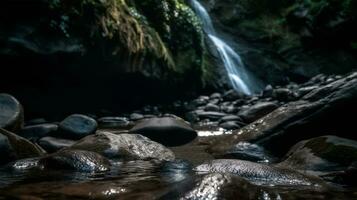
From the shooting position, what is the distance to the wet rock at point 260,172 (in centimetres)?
424

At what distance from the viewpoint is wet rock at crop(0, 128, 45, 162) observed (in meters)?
4.82

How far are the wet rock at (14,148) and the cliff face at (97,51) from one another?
3466mm

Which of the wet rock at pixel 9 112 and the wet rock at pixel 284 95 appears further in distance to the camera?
the wet rock at pixel 284 95

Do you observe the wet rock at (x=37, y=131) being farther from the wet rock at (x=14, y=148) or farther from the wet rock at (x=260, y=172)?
the wet rock at (x=260, y=172)

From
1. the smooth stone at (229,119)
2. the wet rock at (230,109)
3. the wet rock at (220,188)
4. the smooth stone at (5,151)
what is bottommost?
the wet rock at (220,188)

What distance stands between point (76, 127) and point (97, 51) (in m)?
3.13

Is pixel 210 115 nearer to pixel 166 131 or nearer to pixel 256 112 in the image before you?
pixel 256 112

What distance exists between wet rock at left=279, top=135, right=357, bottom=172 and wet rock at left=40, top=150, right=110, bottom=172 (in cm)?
214

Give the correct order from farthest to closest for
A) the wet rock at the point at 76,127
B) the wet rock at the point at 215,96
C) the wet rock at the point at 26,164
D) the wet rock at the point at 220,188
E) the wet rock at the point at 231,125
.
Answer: the wet rock at the point at 215,96 → the wet rock at the point at 231,125 → the wet rock at the point at 76,127 → the wet rock at the point at 26,164 → the wet rock at the point at 220,188

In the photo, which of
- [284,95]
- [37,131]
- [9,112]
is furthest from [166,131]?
[284,95]

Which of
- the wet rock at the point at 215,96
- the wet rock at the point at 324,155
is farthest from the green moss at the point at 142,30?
the wet rock at the point at 324,155

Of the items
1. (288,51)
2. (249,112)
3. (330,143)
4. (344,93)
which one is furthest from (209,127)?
(288,51)

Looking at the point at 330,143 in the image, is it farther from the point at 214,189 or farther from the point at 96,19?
the point at 96,19

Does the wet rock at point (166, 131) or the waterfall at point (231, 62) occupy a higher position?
the waterfall at point (231, 62)
